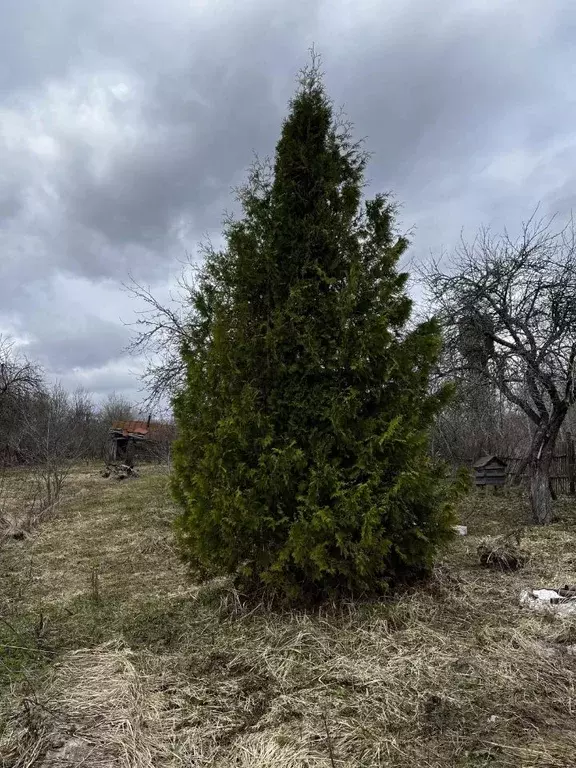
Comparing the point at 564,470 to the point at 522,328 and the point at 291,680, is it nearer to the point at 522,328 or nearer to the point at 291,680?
the point at 522,328

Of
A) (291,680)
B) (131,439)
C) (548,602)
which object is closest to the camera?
(291,680)

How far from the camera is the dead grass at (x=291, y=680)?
2127 millimetres

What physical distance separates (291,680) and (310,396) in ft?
6.10

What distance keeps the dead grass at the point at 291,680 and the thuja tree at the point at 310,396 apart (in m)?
0.43

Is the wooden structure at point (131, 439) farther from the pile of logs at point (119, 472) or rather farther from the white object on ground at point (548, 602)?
the white object on ground at point (548, 602)

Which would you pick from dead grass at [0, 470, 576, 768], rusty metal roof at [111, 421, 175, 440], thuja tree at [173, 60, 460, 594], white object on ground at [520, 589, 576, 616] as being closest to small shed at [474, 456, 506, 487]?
dead grass at [0, 470, 576, 768]

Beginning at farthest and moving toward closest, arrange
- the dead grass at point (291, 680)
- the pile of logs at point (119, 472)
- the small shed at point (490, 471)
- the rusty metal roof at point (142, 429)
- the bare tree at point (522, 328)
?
the rusty metal roof at point (142, 429), the pile of logs at point (119, 472), the small shed at point (490, 471), the bare tree at point (522, 328), the dead grass at point (291, 680)

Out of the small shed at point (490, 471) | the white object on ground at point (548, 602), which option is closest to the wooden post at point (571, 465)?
the small shed at point (490, 471)

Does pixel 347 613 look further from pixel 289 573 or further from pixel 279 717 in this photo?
pixel 279 717

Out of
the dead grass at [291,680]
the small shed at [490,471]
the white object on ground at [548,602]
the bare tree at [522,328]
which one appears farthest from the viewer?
the small shed at [490,471]

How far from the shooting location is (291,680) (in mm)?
2750

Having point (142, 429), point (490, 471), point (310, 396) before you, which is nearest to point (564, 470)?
point (490, 471)

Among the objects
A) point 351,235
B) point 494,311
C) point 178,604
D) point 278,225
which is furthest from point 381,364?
point 494,311

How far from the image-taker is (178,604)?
425 cm
